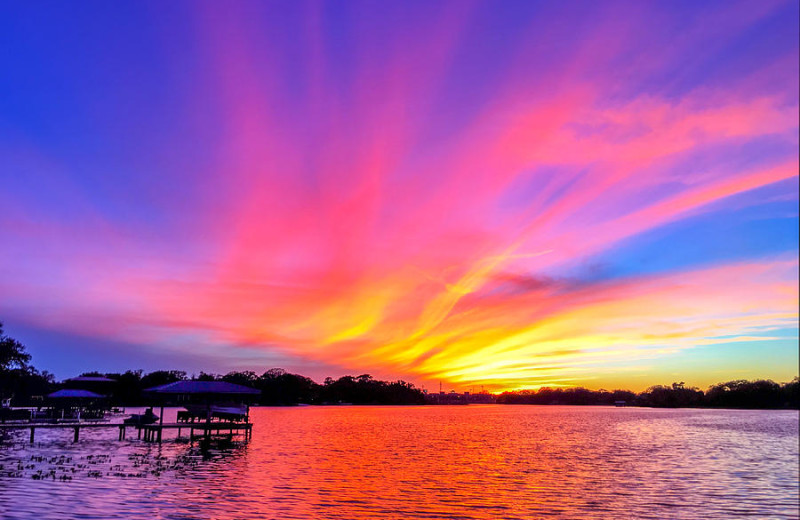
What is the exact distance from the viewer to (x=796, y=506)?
1137 inches

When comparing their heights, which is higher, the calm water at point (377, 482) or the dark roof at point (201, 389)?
the dark roof at point (201, 389)

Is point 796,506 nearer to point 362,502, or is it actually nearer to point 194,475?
point 362,502

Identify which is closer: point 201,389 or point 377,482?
point 377,482

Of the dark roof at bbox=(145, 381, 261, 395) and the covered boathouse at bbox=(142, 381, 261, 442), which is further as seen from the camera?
the covered boathouse at bbox=(142, 381, 261, 442)

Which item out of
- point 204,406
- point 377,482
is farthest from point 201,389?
point 377,482

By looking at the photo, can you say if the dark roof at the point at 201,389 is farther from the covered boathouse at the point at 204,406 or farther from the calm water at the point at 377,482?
the calm water at the point at 377,482

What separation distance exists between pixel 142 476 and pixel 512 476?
78.7 feet

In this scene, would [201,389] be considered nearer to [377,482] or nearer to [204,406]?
[204,406]

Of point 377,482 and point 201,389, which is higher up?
point 201,389

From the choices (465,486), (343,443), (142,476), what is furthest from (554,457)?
(142,476)

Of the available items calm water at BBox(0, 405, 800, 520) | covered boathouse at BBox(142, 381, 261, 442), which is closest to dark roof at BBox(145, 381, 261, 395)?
covered boathouse at BBox(142, 381, 261, 442)

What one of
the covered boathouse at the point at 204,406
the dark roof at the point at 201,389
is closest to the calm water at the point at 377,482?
the covered boathouse at the point at 204,406

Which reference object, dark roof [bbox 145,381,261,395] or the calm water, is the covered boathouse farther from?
the calm water

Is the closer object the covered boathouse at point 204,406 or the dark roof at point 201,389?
the dark roof at point 201,389
